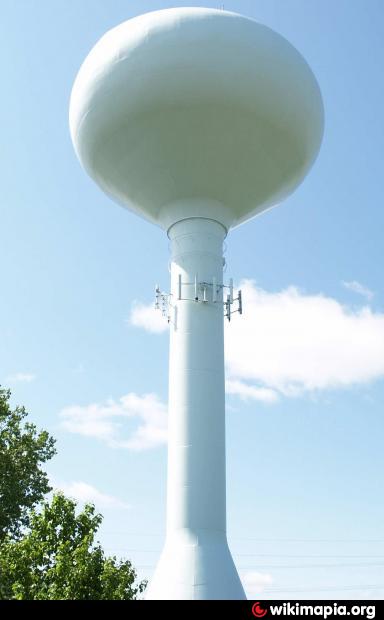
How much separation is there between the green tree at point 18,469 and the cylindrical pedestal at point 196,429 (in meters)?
11.8

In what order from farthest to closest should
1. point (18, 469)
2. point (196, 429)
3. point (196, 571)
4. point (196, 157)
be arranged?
1. point (18, 469)
2. point (196, 157)
3. point (196, 429)
4. point (196, 571)

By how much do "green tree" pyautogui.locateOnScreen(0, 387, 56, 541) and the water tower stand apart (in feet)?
38.6

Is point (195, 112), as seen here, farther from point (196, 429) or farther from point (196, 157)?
point (196, 429)

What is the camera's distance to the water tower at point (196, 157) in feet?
40.7

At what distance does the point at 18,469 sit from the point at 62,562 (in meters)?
7.41

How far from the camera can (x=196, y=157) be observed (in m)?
13.6

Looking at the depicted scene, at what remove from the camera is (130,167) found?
14.1 m

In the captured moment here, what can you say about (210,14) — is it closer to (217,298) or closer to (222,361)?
(217,298)

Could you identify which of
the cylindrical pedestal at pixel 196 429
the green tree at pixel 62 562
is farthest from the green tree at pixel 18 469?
the cylindrical pedestal at pixel 196 429

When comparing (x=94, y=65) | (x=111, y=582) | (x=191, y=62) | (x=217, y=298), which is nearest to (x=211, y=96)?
(x=191, y=62)
